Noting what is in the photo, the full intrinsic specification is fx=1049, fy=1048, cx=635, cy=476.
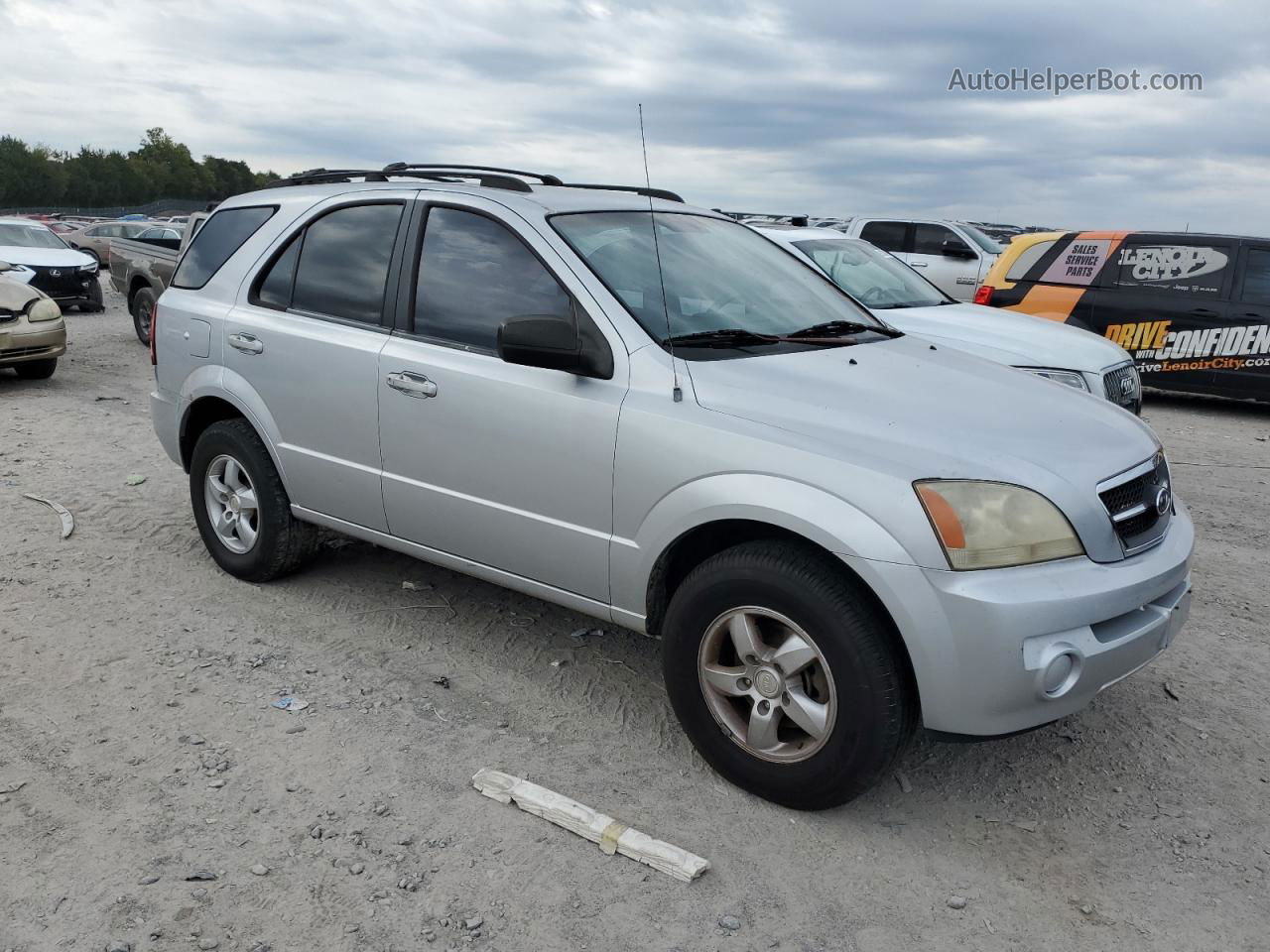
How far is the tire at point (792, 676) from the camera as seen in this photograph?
2916 millimetres

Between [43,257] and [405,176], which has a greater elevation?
[405,176]

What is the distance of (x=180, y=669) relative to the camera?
13.5 feet

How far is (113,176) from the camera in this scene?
117 meters

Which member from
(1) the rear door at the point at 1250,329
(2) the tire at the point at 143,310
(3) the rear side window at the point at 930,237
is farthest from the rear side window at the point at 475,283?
(3) the rear side window at the point at 930,237

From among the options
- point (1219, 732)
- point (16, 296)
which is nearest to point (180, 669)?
point (1219, 732)

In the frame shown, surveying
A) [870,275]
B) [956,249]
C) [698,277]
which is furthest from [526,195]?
[956,249]

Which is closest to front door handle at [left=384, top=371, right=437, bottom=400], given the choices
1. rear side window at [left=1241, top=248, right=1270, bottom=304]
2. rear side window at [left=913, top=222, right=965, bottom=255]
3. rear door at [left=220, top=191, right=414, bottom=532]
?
rear door at [left=220, top=191, right=414, bottom=532]

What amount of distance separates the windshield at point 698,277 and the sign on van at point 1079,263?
7.40 m

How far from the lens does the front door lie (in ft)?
11.5

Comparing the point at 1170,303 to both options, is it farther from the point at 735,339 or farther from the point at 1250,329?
the point at 735,339

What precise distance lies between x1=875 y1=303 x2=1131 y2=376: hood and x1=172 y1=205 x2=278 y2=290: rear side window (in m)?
4.15

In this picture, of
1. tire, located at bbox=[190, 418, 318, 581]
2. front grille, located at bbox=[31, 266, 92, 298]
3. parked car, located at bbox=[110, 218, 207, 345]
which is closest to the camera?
tire, located at bbox=[190, 418, 318, 581]

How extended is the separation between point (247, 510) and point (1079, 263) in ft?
29.8

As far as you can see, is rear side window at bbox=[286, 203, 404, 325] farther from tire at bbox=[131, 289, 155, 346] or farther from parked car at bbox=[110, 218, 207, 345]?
tire at bbox=[131, 289, 155, 346]
